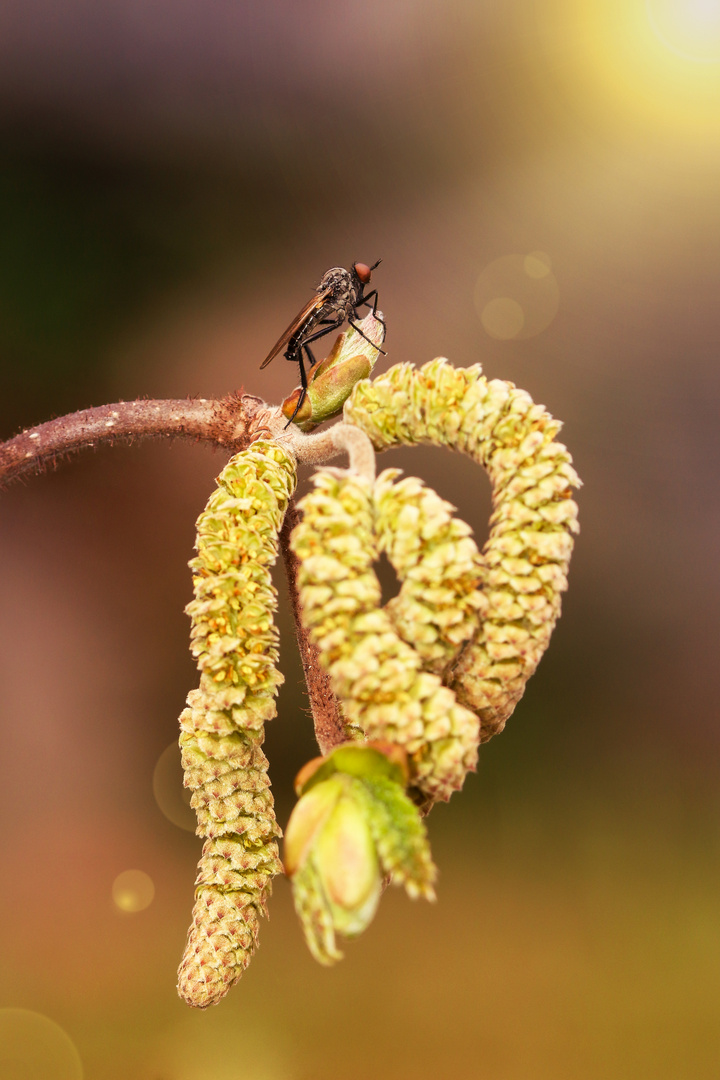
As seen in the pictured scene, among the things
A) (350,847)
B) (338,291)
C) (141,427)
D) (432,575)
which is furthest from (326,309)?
(350,847)

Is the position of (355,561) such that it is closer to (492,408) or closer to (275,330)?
(492,408)

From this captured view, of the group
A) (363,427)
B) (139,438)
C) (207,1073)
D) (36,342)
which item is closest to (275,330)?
(36,342)

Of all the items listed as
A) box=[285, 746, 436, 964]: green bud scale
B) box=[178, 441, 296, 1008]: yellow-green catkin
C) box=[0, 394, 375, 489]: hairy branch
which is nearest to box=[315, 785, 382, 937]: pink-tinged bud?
box=[285, 746, 436, 964]: green bud scale

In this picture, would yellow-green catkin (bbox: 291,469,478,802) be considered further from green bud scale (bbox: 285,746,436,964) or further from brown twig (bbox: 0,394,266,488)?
brown twig (bbox: 0,394,266,488)

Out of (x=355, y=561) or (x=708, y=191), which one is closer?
(x=355, y=561)

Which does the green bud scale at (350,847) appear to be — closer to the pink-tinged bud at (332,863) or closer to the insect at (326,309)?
the pink-tinged bud at (332,863)
